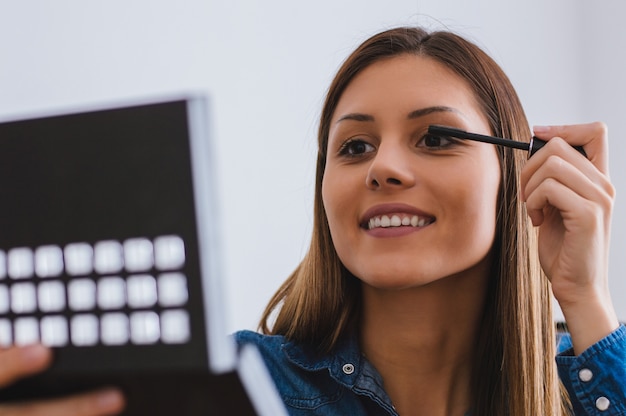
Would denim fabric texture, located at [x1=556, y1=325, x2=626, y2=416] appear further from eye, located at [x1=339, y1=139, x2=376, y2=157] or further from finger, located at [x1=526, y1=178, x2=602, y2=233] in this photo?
eye, located at [x1=339, y1=139, x2=376, y2=157]

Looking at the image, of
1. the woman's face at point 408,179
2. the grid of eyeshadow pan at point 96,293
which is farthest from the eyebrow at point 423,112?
the grid of eyeshadow pan at point 96,293

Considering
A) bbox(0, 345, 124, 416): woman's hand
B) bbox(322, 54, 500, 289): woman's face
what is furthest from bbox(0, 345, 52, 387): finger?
bbox(322, 54, 500, 289): woman's face

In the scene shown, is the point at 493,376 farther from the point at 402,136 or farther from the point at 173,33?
the point at 173,33

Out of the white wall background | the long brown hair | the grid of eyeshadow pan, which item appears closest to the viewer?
the grid of eyeshadow pan

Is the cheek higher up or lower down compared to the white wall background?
lower down

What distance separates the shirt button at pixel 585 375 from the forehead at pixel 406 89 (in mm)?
394

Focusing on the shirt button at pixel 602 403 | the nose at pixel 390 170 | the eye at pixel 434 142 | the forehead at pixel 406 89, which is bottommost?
the shirt button at pixel 602 403

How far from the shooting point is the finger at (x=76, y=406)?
0.46 meters

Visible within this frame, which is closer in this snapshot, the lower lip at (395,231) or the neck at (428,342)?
the lower lip at (395,231)

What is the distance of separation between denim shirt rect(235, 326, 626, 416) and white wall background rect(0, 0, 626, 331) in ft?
2.27

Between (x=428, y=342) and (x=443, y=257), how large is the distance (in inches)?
6.5

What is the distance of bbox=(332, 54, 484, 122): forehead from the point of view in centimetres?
108

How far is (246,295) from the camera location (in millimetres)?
2035

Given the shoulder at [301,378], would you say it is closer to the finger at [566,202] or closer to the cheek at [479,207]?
the cheek at [479,207]
